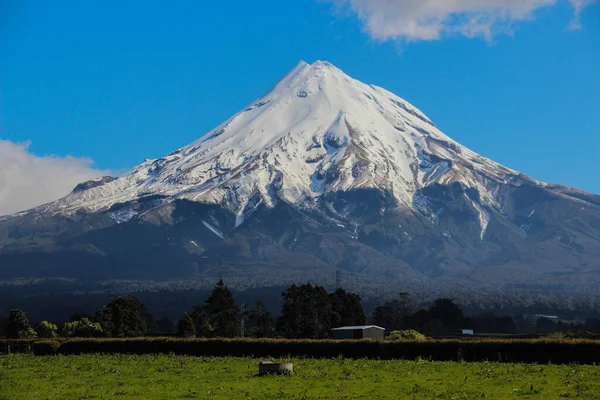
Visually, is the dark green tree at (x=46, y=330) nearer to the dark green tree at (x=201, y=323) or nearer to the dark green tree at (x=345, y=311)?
the dark green tree at (x=201, y=323)

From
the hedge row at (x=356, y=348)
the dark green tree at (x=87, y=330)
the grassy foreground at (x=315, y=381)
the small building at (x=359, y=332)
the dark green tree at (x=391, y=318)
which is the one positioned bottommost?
the grassy foreground at (x=315, y=381)

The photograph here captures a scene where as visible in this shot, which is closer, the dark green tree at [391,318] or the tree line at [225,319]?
the tree line at [225,319]

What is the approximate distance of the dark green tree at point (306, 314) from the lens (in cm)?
10600

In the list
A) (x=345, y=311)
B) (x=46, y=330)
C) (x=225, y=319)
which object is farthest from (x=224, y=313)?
(x=46, y=330)

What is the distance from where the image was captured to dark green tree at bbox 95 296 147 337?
364 feet

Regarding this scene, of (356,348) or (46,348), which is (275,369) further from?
(46,348)

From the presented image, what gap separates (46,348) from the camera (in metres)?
68.5

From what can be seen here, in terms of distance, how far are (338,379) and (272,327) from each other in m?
84.8

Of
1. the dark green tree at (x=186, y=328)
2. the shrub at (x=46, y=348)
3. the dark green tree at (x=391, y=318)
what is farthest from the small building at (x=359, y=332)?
the dark green tree at (x=391, y=318)

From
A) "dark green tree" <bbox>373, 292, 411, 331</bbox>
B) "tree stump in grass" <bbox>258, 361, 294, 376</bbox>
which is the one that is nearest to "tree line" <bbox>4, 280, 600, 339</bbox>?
"dark green tree" <bbox>373, 292, 411, 331</bbox>

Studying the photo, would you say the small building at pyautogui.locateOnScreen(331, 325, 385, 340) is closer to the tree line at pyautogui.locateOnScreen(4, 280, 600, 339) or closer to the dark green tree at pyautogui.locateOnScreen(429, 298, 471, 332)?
the tree line at pyautogui.locateOnScreen(4, 280, 600, 339)

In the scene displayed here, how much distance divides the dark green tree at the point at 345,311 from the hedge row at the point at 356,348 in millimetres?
48723

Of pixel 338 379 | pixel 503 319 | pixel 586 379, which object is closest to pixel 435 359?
pixel 338 379

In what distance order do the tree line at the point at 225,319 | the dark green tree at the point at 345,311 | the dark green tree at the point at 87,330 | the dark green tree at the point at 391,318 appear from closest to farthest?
1. the dark green tree at the point at 87,330
2. the tree line at the point at 225,319
3. the dark green tree at the point at 345,311
4. the dark green tree at the point at 391,318
